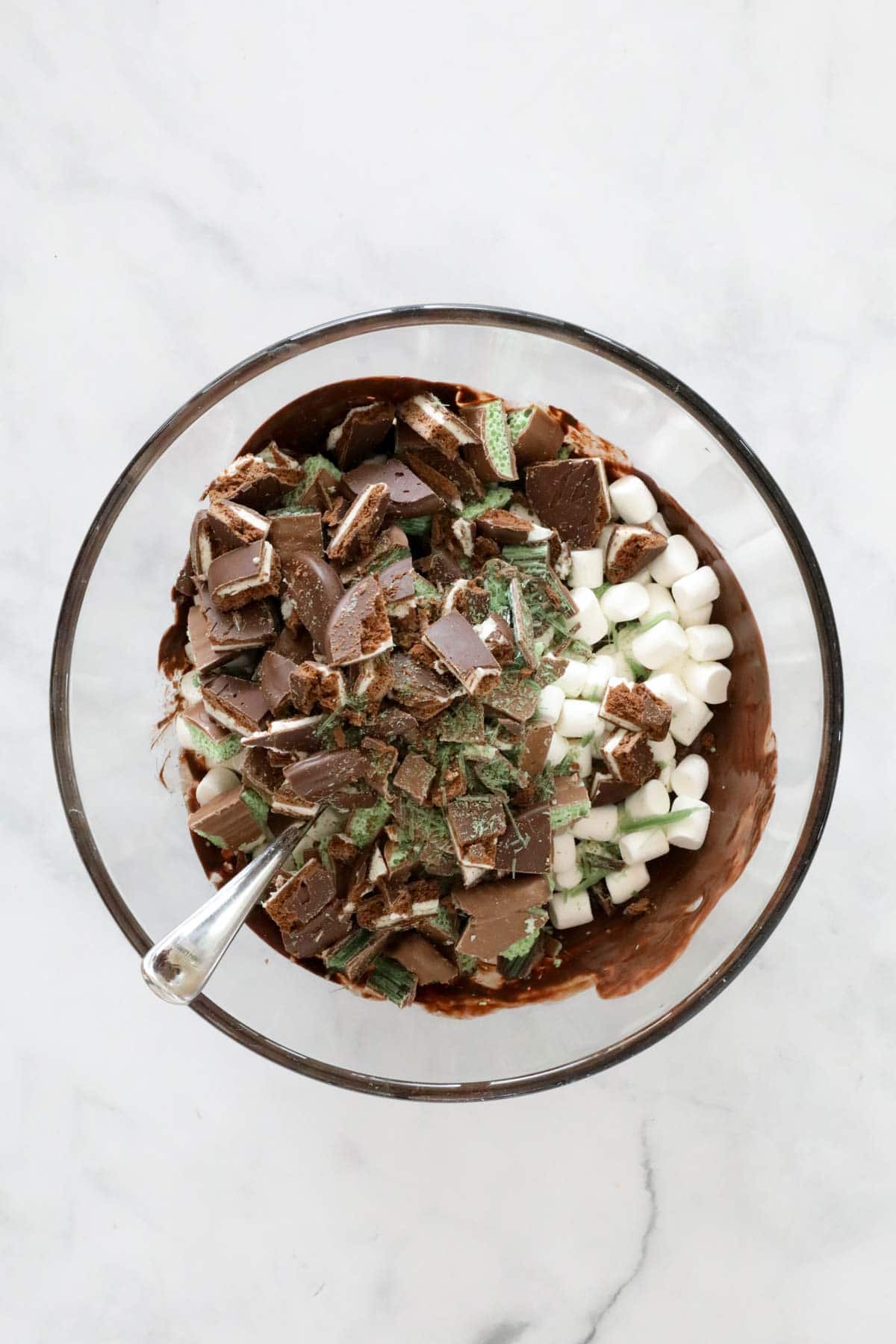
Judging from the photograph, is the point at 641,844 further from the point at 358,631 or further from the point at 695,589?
the point at 358,631

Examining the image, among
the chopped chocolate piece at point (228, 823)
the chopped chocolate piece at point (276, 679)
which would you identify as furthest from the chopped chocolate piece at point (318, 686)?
the chopped chocolate piece at point (228, 823)

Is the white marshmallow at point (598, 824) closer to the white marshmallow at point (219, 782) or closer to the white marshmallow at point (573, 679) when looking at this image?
the white marshmallow at point (573, 679)

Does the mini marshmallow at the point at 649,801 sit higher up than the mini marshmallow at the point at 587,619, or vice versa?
the mini marshmallow at the point at 587,619

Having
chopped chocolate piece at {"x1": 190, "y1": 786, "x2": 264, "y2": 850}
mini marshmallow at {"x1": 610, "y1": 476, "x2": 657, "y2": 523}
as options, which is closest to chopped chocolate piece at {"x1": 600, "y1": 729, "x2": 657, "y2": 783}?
mini marshmallow at {"x1": 610, "y1": 476, "x2": 657, "y2": 523}

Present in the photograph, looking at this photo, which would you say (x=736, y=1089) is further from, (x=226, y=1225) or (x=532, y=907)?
(x=226, y=1225)

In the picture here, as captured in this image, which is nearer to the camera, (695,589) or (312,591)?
(312,591)

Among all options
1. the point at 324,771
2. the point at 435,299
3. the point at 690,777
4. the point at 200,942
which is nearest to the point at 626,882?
the point at 690,777

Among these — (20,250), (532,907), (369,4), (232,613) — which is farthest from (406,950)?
(369,4)
